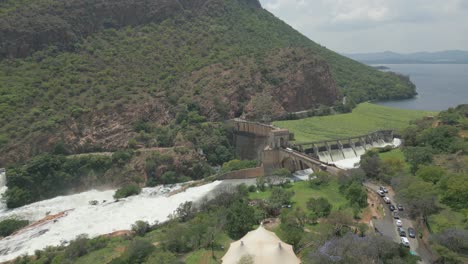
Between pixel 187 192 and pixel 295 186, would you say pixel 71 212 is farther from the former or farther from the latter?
pixel 295 186

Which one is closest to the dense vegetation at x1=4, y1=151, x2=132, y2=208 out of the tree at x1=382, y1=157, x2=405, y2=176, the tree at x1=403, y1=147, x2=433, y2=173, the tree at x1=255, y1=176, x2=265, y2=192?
the tree at x1=255, y1=176, x2=265, y2=192

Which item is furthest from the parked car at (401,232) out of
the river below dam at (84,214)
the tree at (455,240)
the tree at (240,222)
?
the river below dam at (84,214)

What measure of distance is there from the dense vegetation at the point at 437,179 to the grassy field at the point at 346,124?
15.8 m

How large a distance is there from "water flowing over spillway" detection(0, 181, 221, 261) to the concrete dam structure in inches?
841

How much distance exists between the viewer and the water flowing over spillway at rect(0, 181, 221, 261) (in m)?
50.6

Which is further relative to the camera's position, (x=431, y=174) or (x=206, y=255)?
(x=431, y=174)

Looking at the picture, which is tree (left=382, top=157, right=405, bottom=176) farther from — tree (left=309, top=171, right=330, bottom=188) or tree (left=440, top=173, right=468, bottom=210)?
tree (left=440, top=173, right=468, bottom=210)

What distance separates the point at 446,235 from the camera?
34.4m

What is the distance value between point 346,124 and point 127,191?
5742 centimetres

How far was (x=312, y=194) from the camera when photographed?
5559cm

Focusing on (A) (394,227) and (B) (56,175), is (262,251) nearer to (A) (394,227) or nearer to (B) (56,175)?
(A) (394,227)

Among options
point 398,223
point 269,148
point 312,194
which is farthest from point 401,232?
point 269,148

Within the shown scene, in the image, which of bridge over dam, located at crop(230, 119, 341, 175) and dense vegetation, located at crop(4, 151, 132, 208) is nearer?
dense vegetation, located at crop(4, 151, 132, 208)

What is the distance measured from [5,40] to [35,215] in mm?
53170
